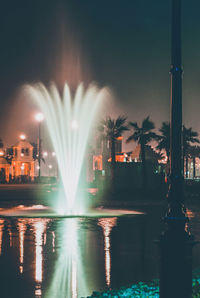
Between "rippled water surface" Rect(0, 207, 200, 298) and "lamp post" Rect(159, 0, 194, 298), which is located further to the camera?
"rippled water surface" Rect(0, 207, 200, 298)

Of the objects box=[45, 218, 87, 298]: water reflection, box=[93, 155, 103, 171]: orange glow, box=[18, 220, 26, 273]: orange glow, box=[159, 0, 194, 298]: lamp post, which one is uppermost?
box=[93, 155, 103, 171]: orange glow

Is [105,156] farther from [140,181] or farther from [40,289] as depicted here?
[40,289]

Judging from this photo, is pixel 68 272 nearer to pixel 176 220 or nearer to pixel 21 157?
pixel 176 220

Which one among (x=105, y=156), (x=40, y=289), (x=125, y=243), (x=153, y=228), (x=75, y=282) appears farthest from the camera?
(x=105, y=156)

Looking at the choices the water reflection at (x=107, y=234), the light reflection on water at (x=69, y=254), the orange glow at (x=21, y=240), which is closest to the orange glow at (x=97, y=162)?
the water reflection at (x=107, y=234)

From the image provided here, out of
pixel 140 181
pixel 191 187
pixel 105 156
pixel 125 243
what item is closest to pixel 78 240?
pixel 125 243

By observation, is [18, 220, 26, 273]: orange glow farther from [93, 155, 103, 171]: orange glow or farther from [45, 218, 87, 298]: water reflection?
[93, 155, 103, 171]: orange glow

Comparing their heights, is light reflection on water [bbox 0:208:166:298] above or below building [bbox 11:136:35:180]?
below

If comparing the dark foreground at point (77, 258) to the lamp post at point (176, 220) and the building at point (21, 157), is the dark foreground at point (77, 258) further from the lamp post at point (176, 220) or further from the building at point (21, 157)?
the building at point (21, 157)

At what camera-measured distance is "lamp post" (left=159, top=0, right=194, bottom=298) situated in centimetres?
696

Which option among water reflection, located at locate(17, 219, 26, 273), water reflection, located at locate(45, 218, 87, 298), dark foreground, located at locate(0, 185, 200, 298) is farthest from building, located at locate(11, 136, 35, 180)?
water reflection, located at locate(45, 218, 87, 298)

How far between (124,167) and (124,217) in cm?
3340

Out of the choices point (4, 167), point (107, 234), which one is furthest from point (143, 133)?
point (4, 167)

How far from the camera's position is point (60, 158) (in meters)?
39.8
